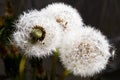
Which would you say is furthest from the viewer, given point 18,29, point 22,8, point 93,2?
point 93,2

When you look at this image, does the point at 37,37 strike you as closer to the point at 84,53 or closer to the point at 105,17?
the point at 84,53

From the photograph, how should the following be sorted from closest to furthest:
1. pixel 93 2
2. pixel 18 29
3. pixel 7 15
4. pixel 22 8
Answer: pixel 18 29
pixel 7 15
pixel 22 8
pixel 93 2

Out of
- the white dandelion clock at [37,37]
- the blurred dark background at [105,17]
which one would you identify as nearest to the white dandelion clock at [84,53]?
the white dandelion clock at [37,37]

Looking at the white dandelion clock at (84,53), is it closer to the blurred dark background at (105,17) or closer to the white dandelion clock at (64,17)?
the white dandelion clock at (64,17)

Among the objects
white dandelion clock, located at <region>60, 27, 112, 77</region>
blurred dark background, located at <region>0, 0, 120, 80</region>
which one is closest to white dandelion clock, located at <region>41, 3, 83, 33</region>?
white dandelion clock, located at <region>60, 27, 112, 77</region>

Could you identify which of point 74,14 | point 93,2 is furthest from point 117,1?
point 74,14

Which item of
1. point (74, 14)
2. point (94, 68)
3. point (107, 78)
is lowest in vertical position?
point (94, 68)

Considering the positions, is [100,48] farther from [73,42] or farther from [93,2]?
[93,2]
